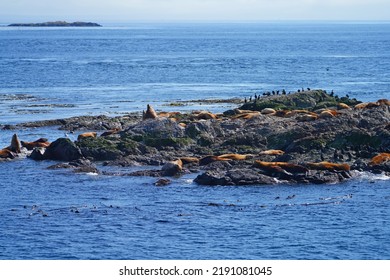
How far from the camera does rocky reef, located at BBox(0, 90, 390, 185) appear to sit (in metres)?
36.6

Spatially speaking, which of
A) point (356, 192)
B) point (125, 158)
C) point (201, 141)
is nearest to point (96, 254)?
point (356, 192)

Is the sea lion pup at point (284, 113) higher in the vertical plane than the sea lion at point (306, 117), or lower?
lower

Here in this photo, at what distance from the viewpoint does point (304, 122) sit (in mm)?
45375

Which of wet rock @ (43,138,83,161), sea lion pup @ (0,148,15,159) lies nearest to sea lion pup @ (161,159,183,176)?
wet rock @ (43,138,83,161)

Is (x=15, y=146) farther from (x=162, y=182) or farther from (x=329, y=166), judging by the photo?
(x=329, y=166)

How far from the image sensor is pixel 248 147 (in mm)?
42781

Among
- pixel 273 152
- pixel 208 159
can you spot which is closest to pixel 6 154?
pixel 208 159

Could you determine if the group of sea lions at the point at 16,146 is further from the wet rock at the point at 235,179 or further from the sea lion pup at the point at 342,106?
the sea lion pup at the point at 342,106

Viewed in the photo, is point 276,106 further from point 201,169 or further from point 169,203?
point 169,203

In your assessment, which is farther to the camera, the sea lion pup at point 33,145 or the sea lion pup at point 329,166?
the sea lion pup at point 33,145

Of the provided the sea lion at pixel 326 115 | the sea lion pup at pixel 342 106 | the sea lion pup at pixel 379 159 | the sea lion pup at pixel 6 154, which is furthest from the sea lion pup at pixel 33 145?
the sea lion pup at pixel 342 106

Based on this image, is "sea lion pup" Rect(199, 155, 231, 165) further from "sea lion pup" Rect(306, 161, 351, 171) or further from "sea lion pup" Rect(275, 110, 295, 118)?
"sea lion pup" Rect(275, 110, 295, 118)

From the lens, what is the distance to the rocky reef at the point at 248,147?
36.6m

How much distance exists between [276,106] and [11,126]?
16770 mm
